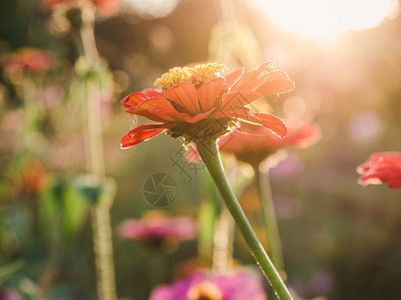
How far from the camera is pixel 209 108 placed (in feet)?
1.42

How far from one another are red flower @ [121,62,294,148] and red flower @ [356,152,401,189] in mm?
107

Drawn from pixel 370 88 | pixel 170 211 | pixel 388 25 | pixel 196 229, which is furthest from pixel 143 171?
pixel 388 25

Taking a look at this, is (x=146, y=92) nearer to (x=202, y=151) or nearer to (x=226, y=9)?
(x=202, y=151)

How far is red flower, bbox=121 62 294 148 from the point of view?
1.36 ft

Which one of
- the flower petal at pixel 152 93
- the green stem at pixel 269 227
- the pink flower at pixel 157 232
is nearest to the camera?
the flower petal at pixel 152 93

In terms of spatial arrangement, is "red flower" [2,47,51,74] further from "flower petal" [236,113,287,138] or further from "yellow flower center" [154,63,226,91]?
"flower petal" [236,113,287,138]

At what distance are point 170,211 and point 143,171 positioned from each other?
0.59 metres

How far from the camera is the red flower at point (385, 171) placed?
451 mm

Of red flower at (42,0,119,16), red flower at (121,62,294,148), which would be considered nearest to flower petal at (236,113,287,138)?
red flower at (121,62,294,148)

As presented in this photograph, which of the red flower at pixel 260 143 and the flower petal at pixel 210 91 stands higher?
the red flower at pixel 260 143

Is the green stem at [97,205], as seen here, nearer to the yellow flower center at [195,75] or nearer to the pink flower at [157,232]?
the pink flower at [157,232]

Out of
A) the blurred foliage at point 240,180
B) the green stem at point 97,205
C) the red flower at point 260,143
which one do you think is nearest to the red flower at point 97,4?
the green stem at point 97,205

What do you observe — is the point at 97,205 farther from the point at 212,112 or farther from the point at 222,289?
the point at 212,112

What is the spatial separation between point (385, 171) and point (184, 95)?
0.20m
